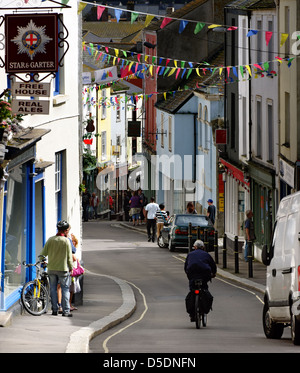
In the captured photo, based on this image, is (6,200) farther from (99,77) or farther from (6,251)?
(99,77)

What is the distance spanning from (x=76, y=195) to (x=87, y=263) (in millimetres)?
10120

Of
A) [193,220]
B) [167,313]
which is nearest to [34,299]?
[167,313]

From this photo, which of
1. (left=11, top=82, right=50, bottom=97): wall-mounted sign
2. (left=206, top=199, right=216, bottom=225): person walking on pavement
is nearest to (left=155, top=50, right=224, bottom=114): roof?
(left=206, top=199, right=216, bottom=225): person walking on pavement

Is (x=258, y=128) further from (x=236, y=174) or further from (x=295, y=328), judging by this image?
(x=295, y=328)

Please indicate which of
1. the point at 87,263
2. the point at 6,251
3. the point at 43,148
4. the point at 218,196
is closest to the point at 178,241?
the point at 87,263

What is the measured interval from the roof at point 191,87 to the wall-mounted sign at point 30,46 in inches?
1256

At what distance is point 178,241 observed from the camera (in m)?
37.6

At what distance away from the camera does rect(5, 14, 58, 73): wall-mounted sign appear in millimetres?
16109

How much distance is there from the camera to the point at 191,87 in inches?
2104

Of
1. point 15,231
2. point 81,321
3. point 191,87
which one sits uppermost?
point 191,87

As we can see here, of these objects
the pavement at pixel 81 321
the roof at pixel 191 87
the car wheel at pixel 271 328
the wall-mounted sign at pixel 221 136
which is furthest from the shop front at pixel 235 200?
the car wheel at pixel 271 328

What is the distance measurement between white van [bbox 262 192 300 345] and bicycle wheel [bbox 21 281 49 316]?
13.5ft

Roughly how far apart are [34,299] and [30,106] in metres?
3.58

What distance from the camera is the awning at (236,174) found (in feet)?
123
